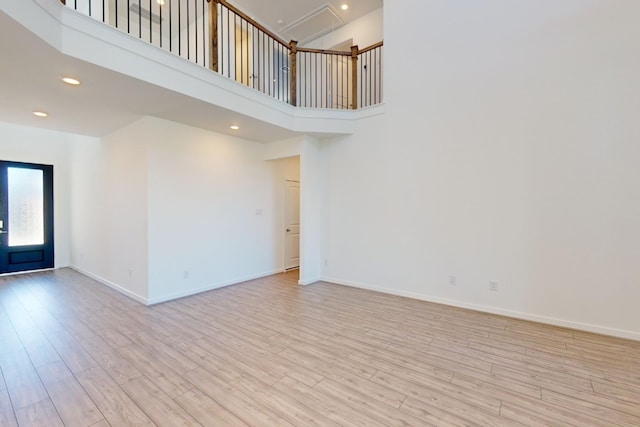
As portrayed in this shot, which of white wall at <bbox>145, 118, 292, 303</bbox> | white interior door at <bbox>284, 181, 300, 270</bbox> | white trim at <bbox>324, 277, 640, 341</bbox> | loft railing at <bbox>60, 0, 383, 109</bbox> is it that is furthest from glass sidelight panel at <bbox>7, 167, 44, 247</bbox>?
white trim at <bbox>324, 277, 640, 341</bbox>

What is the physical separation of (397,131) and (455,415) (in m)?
3.76

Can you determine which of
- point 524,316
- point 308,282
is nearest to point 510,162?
point 524,316

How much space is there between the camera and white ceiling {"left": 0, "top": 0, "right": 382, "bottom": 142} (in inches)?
94.2

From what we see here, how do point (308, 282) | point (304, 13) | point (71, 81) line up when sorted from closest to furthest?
point (71, 81) < point (308, 282) < point (304, 13)

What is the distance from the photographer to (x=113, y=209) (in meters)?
4.73

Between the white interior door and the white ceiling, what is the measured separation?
1.38 m

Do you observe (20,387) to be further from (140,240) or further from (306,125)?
(306,125)

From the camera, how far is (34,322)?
11.1 ft

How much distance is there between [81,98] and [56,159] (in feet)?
13.6

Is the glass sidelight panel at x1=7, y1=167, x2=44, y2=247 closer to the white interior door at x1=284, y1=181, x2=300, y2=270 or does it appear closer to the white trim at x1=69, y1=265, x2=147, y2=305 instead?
the white trim at x1=69, y1=265, x2=147, y2=305

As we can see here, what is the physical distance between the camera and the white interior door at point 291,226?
6199 millimetres

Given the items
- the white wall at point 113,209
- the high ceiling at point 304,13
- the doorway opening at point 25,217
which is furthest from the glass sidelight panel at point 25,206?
the high ceiling at point 304,13

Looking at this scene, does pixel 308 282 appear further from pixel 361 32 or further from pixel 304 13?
pixel 304 13

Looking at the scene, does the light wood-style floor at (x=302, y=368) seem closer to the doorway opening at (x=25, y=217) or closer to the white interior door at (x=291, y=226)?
the white interior door at (x=291, y=226)
